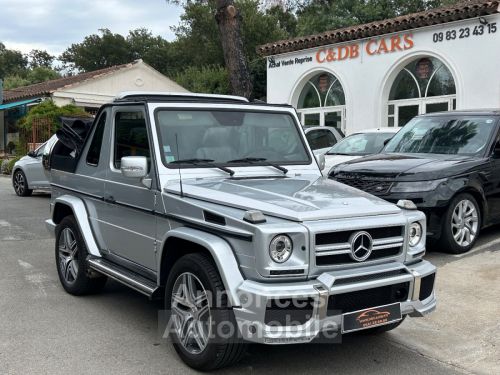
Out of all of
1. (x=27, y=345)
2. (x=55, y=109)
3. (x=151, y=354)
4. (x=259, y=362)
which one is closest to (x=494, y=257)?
(x=259, y=362)

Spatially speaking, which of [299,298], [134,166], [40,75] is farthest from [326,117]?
[40,75]

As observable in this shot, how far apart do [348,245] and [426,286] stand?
2.56 feet

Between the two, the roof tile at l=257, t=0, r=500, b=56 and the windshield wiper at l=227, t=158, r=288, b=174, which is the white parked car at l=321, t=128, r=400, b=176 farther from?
the windshield wiper at l=227, t=158, r=288, b=174

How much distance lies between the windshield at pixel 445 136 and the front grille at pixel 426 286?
4.01 m

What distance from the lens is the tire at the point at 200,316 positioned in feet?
11.5

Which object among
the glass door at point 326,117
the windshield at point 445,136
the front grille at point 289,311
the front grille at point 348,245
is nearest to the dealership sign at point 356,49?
the glass door at point 326,117

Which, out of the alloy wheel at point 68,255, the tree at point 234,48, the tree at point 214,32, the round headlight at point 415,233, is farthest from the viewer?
the tree at point 214,32

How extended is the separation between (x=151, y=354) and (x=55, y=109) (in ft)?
63.4

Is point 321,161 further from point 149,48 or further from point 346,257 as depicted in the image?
point 149,48

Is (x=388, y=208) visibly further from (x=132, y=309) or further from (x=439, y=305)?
(x=132, y=309)

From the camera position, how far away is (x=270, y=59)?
19.1m

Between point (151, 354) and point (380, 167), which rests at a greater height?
point (380, 167)

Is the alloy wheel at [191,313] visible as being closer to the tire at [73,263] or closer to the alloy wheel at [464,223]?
the tire at [73,263]

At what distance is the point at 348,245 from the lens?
3553 mm
